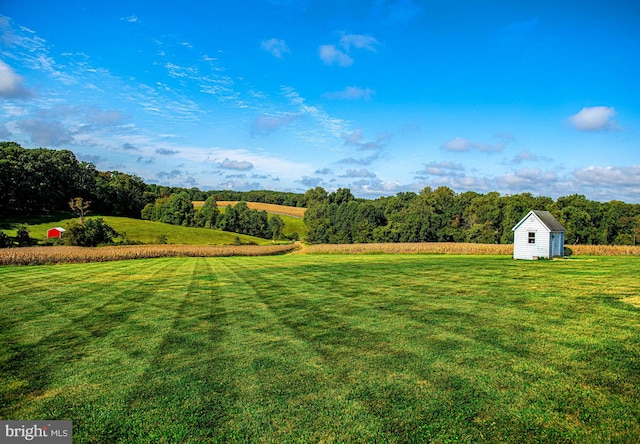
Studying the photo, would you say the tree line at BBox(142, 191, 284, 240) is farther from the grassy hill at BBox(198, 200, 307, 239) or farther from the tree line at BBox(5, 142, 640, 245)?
the grassy hill at BBox(198, 200, 307, 239)

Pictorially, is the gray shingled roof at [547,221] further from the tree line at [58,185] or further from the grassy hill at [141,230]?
the tree line at [58,185]

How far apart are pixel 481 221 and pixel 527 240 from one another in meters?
50.3

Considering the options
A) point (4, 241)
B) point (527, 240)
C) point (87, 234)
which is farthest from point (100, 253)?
point (527, 240)

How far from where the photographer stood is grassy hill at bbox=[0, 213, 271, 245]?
60356 millimetres

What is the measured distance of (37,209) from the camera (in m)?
71.2

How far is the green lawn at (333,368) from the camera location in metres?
4.48

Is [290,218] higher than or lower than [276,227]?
higher

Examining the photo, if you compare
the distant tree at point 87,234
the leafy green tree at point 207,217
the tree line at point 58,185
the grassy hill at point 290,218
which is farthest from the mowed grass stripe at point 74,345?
the leafy green tree at point 207,217

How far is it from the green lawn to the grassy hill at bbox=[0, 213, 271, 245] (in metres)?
56.6

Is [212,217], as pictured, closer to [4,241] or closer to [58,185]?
[58,185]

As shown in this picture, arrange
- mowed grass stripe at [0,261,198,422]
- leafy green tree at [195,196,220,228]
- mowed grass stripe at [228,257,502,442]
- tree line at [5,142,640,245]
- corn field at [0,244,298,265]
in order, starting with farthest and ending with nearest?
leafy green tree at [195,196,220,228] < tree line at [5,142,640,245] < corn field at [0,244,298,265] < mowed grass stripe at [0,261,198,422] < mowed grass stripe at [228,257,502,442]

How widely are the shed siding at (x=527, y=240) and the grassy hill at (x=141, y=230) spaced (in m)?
50.0

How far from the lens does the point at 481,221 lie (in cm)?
7912

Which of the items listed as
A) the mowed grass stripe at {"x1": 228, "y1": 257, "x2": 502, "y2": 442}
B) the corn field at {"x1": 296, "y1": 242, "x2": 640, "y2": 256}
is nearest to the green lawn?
the mowed grass stripe at {"x1": 228, "y1": 257, "x2": 502, "y2": 442}
